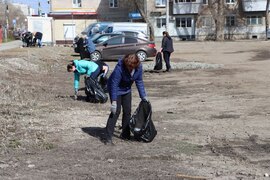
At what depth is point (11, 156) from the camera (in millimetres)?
7156

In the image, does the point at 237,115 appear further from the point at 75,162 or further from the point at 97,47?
the point at 97,47

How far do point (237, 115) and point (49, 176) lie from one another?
18.0ft

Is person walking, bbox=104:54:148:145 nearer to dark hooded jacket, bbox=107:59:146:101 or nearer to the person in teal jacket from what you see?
dark hooded jacket, bbox=107:59:146:101

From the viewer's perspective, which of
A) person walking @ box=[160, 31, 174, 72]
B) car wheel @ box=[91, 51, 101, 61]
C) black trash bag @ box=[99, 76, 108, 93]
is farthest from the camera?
car wheel @ box=[91, 51, 101, 61]

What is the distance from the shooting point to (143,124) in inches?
324

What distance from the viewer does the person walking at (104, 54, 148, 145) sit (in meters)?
7.75

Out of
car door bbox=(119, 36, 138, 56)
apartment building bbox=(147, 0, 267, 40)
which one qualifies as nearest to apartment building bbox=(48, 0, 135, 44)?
apartment building bbox=(147, 0, 267, 40)

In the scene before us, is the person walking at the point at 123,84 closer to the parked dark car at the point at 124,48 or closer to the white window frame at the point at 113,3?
the parked dark car at the point at 124,48

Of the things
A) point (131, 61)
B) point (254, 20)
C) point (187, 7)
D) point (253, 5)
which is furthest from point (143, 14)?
point (131, 61)

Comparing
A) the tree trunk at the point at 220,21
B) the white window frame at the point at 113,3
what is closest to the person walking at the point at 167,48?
the tree trunk at the point at 220,21

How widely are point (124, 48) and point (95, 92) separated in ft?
50.2

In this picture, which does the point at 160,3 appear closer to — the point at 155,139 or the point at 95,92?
the point at 95,92

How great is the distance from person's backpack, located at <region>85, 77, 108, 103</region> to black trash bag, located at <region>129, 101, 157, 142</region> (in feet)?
14.1

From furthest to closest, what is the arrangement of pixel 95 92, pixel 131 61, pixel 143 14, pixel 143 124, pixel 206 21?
pixel 206 21, pixel 143 14, pixel 95 92, pixel 143 124, pixel 131 61
